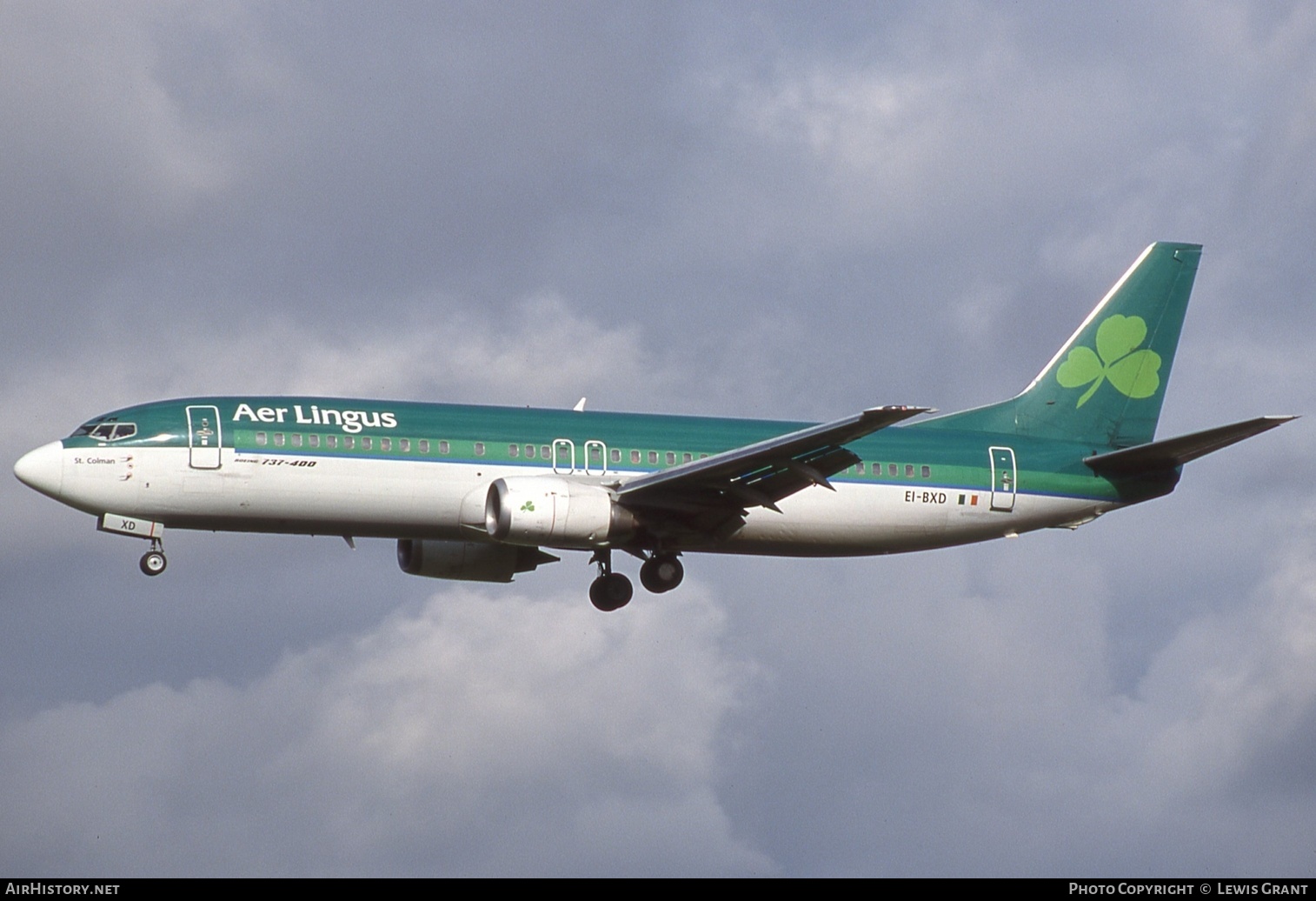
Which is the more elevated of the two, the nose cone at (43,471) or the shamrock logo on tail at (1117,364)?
the shamrock logo on tail at (1117,364)

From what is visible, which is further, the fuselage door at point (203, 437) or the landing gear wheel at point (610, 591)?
the landing gear wheel at point (610, 591)

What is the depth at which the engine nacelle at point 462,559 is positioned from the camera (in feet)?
174

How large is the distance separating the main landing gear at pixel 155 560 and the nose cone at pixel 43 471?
246 centimetres

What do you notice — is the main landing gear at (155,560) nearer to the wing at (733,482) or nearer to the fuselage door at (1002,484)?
the wing at (733,482)

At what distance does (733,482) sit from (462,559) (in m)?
9.26

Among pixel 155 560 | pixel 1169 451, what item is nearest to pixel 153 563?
pixel 155 560

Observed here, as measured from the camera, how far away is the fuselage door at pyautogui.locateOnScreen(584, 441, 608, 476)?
1896 inches

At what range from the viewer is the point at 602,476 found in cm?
4819

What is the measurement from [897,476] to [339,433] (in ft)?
47.3

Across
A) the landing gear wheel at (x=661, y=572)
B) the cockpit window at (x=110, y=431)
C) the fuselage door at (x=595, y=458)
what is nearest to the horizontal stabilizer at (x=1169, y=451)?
the landing gear wheel at (x=661, y=572)
